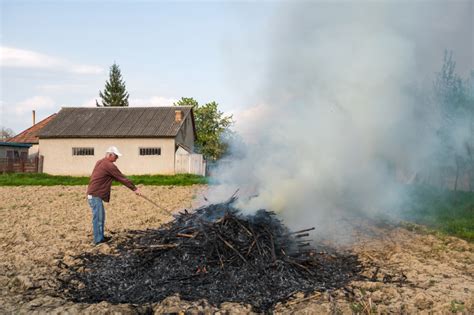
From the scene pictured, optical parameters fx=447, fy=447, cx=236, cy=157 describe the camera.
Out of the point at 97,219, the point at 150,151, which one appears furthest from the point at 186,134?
the point at 97,219

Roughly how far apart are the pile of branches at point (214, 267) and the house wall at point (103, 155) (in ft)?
67.0

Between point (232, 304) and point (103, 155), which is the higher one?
point (103, 155)

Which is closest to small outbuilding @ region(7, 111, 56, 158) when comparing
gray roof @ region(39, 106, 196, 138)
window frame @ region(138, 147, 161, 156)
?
gray roof @ region(39, 106, 196, 138)

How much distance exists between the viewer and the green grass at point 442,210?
11.4 meters

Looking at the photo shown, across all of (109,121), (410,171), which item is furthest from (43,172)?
(410,171)

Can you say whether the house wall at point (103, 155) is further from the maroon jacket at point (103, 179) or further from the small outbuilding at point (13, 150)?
the maroon jacket at point (103, 179)

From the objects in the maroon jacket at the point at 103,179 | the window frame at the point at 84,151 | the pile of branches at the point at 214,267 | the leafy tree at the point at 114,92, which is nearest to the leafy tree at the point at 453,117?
the pile of branches at the point at 214,267

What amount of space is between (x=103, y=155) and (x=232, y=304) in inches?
991

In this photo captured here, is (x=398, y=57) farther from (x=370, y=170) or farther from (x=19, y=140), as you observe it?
(x=19, y=140)

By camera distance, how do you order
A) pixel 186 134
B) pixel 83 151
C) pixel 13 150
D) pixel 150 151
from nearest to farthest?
pixel 150 151 < pixel 83 151 < pixel 186 134 < pixel 13 150

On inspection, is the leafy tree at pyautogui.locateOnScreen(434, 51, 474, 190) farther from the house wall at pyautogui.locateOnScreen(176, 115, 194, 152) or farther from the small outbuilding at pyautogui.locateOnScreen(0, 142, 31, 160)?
the small outbuilding at pyautogui.locateOnScreen(0, 142, 31, 160)

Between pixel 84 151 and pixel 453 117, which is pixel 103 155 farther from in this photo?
pixel 453 117

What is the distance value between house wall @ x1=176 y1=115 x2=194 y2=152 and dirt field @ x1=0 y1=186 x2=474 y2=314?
16.4 m

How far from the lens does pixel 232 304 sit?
604cm
